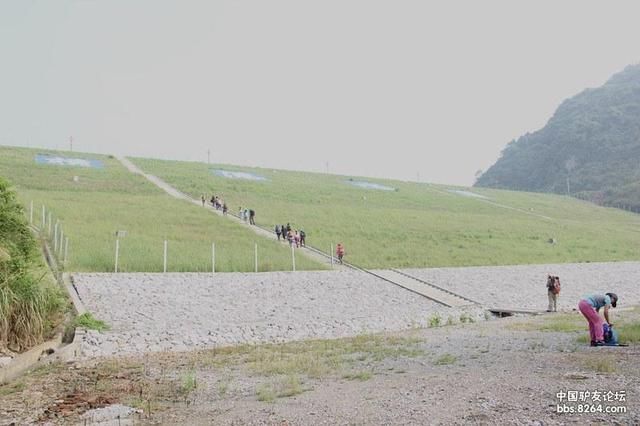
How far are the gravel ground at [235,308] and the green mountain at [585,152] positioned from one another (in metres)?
67.2

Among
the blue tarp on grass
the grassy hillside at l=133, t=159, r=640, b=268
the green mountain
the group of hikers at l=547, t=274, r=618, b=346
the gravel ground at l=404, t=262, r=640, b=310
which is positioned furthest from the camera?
the green mountain

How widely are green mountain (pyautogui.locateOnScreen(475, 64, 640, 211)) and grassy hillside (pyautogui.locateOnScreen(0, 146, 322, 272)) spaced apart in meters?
63.4

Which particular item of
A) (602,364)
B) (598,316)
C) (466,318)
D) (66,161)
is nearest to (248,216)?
Answer: (466,318)

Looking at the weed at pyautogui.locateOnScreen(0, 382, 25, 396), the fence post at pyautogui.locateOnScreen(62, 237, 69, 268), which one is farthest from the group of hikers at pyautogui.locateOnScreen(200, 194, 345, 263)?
the weed at pyautogui.locateOnScreen(0, 382, 25, 396)

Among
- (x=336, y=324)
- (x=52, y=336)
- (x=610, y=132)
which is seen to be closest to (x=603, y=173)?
(x=610, y=132)

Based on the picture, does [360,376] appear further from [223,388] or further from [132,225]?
[132,225]

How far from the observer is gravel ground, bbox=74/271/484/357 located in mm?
13969

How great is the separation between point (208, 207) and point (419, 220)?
51.3 feet

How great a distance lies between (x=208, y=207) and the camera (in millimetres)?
38656

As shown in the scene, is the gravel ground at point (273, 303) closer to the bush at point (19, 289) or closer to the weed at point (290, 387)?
the bush at point (19, 289)

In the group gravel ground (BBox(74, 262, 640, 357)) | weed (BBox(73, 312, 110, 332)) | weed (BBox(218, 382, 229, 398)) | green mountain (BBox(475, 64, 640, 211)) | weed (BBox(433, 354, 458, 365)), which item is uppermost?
green mountain (BBox(475, 64, 640, 211))

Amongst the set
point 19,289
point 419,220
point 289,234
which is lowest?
point 289,234

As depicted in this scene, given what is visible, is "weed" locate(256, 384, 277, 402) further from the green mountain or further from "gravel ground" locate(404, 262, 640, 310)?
the green mountain

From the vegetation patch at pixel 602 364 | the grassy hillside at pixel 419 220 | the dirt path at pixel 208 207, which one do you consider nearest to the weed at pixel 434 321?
the dirt path at pixel 208 207
